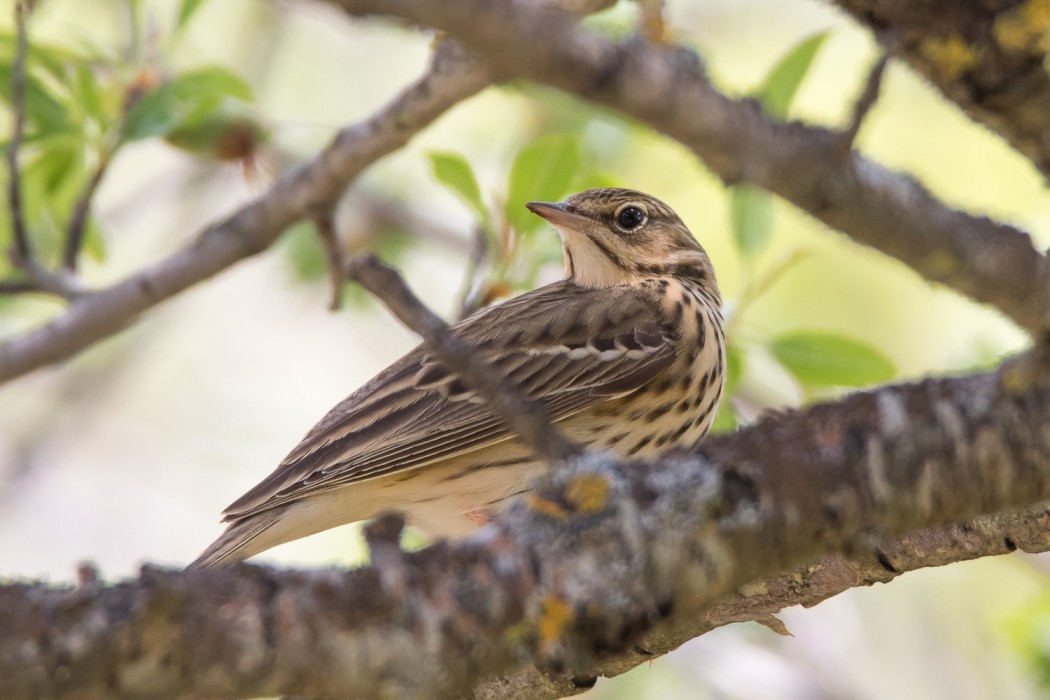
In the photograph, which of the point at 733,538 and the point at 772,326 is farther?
the point at 772,326

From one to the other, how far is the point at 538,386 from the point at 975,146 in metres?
5.16

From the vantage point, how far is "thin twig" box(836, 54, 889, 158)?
2180 millimetres

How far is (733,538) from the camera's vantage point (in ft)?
6.79

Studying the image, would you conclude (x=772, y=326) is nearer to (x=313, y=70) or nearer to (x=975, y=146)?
(x=975, y=146)

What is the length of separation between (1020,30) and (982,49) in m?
0.08

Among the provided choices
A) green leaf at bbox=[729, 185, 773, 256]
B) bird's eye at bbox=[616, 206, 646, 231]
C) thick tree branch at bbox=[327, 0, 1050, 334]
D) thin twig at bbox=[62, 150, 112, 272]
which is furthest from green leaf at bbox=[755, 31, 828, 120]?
thin twig at bbox=[62, 150, 112, 272]

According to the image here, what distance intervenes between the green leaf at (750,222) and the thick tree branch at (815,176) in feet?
8.34

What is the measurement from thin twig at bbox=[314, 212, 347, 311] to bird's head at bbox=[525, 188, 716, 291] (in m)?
1.15

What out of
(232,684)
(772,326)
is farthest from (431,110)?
(772,326)

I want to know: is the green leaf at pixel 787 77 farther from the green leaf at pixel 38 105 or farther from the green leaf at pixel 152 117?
the green leaf at pixel 38 105

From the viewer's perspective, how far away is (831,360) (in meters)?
4.63

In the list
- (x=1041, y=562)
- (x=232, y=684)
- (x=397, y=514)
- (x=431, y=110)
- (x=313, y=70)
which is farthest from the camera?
(x=313, y=70)

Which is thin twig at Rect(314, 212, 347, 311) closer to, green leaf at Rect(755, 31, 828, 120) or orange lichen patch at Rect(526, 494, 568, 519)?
green leaf at Rect(755, 31, 828, 120)

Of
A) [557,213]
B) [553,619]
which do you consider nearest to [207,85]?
[557,213]
